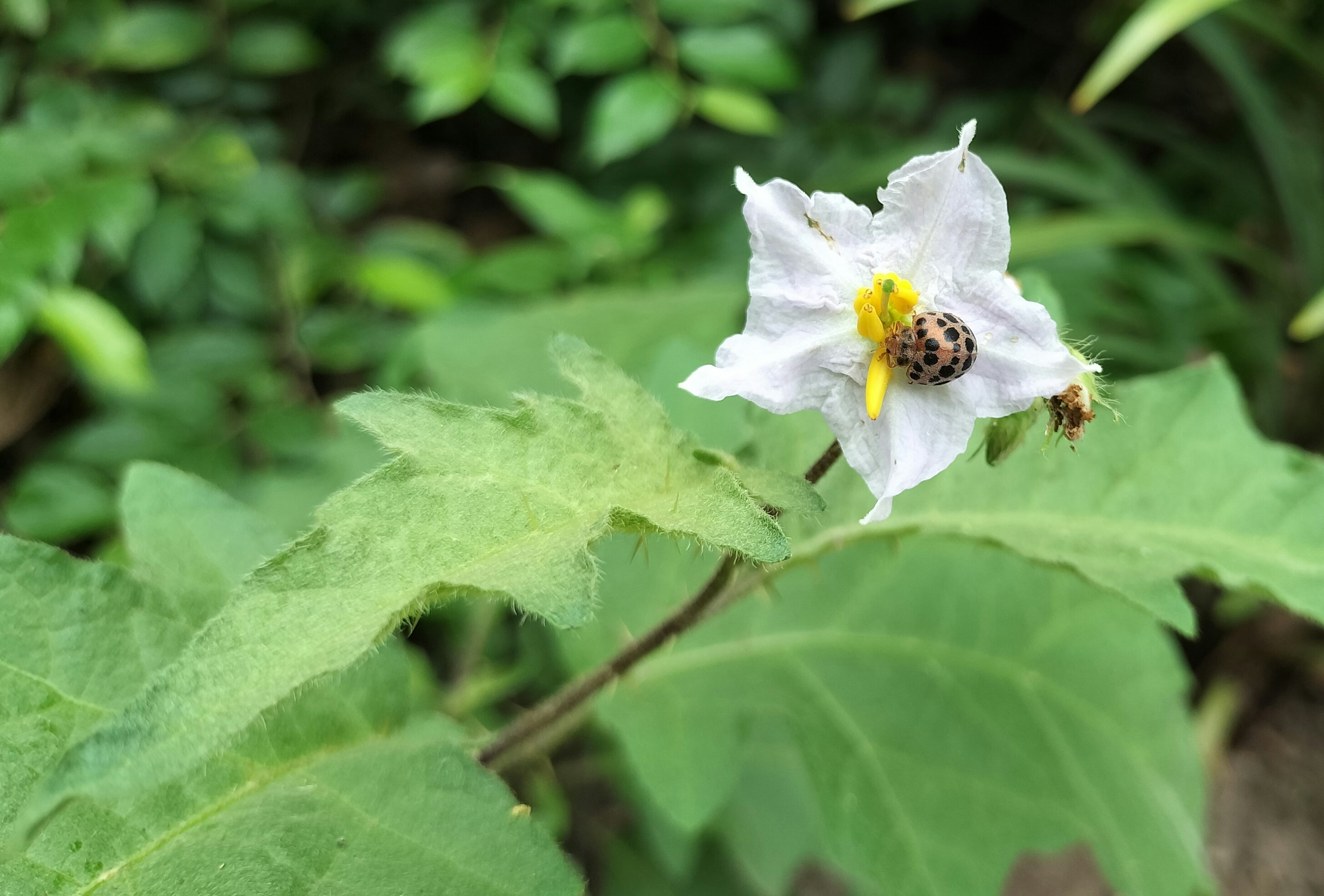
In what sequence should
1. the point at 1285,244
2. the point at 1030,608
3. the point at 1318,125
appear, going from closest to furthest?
the point at 1030,608, the point at 1318,125, the point at 1285,244

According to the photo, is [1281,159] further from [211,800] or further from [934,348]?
[211,800]

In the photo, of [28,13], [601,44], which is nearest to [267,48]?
[28,13]

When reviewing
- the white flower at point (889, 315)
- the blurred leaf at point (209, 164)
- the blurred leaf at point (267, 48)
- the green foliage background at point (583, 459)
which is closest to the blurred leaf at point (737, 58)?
the green foliage background at point (583, 459)

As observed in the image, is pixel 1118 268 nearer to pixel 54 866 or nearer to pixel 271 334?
pixel 271 334

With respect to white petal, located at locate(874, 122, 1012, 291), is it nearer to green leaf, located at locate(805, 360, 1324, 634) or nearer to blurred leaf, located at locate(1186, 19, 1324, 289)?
green leaf, located at locate(805, 360, 1324, 634)

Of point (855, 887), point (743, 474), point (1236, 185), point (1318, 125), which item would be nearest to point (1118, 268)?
point (1236, 185)
